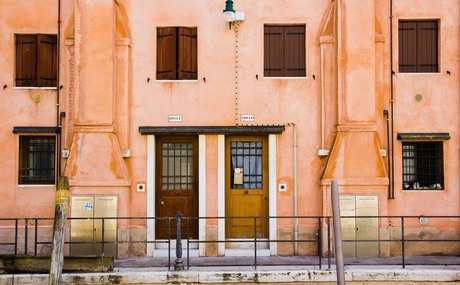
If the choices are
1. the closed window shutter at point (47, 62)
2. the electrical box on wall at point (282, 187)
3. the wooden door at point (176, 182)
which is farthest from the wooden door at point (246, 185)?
the closed window shutter at point (47, 62)

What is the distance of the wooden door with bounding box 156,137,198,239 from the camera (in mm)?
15672

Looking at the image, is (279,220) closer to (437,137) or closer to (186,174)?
(186,174)

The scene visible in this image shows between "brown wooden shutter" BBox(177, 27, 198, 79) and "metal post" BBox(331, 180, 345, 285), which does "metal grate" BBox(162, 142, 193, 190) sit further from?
"metal post" BBox(331, 180, 345, 285)

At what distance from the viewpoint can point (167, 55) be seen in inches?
622

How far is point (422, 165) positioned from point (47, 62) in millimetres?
10183

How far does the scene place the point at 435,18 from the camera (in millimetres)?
Result: 15773

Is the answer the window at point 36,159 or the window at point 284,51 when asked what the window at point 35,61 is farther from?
the window at point 284,51

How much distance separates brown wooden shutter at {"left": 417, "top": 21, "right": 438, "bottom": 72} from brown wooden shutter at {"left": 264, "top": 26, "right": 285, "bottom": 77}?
11.8 feet

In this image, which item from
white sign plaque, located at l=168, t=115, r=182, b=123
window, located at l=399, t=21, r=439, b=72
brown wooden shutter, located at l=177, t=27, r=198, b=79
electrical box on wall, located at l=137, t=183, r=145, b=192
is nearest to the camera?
electrical box on wall, located at l=137, t=183, r=145, b=192

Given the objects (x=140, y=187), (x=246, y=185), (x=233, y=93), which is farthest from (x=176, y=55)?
(x=246, y=185)

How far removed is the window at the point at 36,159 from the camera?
51.8ft

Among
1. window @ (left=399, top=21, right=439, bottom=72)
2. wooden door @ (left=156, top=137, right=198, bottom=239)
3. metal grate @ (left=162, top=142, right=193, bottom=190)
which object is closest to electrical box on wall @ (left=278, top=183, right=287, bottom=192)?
wooden door @ (left=156, top=137, right=198, bottom=239)

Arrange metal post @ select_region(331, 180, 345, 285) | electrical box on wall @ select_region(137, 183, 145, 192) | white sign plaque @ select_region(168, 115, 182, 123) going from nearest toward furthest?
metal post @ select_region(331, 180, 345, 285) → electrical box on wall @ select_region(137, 183, 145, 192) → white sign plaque @ select_region(168, 115, 182, 123)

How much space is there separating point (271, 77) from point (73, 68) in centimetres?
515
